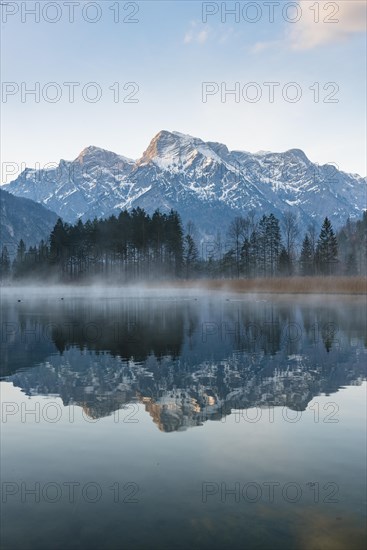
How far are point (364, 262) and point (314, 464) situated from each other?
544 ft

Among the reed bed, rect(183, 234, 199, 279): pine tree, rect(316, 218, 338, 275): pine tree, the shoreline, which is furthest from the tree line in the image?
the reed bed

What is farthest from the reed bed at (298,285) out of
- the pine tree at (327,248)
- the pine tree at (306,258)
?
the pine tree at (306,258)

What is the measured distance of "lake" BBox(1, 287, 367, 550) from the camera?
771 cm

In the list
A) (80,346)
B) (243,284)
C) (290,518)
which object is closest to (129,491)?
(290,518)

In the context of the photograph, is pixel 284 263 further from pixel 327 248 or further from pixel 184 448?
pixel 184 448

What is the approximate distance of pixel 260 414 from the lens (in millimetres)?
14258

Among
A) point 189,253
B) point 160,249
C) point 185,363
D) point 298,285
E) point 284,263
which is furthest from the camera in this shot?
point 189,253

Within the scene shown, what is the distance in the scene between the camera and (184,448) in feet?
37.2

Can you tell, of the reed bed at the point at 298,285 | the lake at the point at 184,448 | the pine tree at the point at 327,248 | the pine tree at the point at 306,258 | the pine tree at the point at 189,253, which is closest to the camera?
the lake at the point at 184,448

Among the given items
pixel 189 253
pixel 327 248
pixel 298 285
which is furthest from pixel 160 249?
pixel 298 285

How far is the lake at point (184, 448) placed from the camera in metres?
7.71

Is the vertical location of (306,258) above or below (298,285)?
above

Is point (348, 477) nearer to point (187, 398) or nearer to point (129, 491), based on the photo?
point (129, 491)

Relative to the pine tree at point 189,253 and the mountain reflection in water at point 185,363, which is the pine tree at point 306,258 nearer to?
the pine tree at point 189,253
